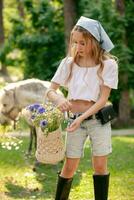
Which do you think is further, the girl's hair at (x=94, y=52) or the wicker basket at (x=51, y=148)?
the wicker basket at (x=51, y=148)

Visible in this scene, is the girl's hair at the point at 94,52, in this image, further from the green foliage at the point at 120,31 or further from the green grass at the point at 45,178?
the green foliage at the point at 120,31

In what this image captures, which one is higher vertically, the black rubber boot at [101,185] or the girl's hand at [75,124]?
the girl's hand at [75,124]

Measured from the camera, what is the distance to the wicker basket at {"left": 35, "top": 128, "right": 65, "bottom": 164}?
16.3 feet

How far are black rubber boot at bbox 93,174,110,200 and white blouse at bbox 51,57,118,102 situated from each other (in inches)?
27.3

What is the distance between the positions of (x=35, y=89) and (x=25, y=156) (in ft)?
3.91

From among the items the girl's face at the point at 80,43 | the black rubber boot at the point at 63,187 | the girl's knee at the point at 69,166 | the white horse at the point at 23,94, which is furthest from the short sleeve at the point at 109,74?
the white horse at the point at 23,94

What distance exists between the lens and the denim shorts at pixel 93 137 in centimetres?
475

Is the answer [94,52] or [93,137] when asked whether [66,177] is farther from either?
[94,52]

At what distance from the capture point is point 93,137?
4770 mm

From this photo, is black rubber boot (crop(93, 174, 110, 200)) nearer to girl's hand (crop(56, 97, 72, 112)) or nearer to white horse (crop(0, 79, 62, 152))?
girl's hand (crop(56, 97, 72, 112))

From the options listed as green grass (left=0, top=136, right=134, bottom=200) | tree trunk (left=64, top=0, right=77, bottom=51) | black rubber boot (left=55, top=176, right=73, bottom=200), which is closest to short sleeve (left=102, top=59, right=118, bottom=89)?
black rubber boot (left=55, top=176, right=73, bottom=200)

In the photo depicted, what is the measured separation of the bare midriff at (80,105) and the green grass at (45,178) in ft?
4.26

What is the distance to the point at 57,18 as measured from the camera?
18.6 metres

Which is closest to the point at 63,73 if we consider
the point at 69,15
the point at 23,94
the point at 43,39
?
the point at 23,94
